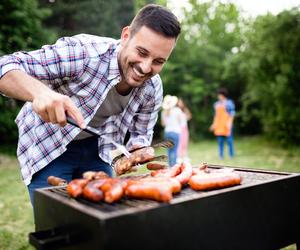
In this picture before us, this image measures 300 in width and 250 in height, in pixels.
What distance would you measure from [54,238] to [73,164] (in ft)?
3.69

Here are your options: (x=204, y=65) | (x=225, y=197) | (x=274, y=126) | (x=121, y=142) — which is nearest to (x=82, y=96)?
(x=121, y=142)

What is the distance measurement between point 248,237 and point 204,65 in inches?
814

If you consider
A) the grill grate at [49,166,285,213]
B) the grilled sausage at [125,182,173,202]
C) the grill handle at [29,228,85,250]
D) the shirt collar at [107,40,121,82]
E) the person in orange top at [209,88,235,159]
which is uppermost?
the shirt collar at [107,40,121,82]

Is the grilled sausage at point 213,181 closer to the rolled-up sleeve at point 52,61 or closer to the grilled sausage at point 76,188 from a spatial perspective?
the grilled sausage at point 76,188

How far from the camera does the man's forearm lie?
6.84ft

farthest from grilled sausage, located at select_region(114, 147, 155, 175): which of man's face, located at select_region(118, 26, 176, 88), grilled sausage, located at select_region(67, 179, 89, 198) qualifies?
grilled sausage, located at select_region(67, 179, 89, 198)

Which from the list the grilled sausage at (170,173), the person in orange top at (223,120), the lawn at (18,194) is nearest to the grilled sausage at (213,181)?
the grilled sausage at (170,173)

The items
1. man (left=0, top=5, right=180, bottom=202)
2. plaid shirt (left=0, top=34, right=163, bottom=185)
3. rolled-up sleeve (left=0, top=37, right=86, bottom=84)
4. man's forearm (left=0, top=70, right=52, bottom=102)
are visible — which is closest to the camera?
man's forearm (left=0, top=70, right=52, bottom=102)

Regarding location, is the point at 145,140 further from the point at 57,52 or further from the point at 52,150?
the point at 57,52

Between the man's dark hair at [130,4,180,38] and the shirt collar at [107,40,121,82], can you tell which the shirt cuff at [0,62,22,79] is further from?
the man's dark hair at [130,4,180,38]

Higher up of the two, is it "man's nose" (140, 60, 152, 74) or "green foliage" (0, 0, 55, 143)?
"green foliage" (0, 0, 55, 143)

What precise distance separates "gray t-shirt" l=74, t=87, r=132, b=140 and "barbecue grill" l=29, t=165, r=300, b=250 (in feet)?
2.55

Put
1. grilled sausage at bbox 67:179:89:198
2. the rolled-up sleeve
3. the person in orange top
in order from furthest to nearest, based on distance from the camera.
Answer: the person in orange top
the rolled-up sleeve
grilled sausage at bbox 67:179:89:198

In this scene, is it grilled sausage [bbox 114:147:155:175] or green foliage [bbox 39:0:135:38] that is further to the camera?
green foliage [bbox 39:0:135:38]
